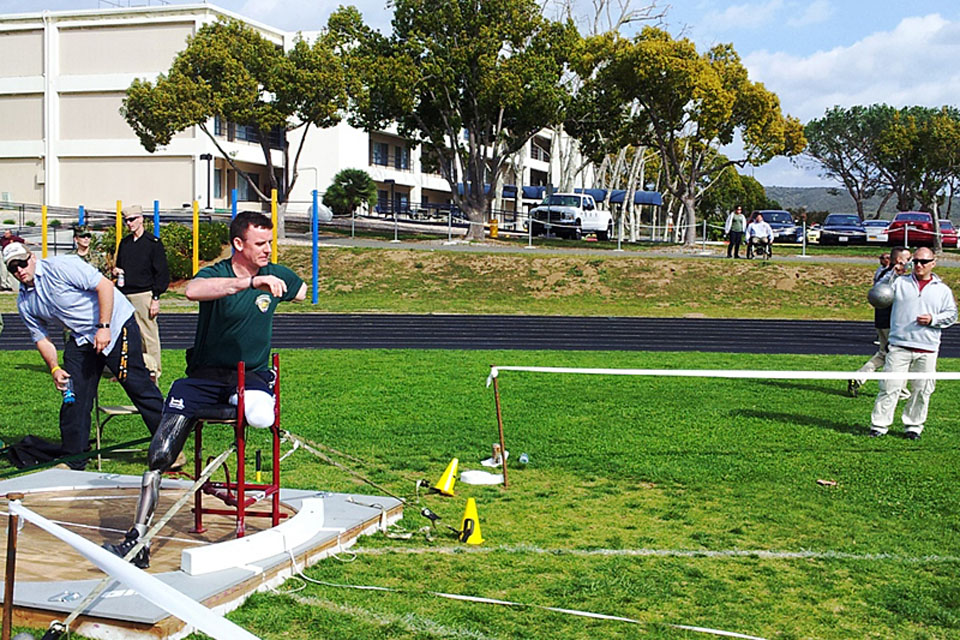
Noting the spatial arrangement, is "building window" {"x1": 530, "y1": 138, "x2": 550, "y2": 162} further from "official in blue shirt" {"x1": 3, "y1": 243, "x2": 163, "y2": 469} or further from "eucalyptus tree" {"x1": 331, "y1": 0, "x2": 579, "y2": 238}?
"official in blue shirt" {"x1": 3, "y1": 243, "x2": 163, "y2": 469}

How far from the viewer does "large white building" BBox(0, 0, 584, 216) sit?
53.0 meters

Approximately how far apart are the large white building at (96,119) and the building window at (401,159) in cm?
1275

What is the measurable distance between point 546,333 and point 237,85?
21.6 metres

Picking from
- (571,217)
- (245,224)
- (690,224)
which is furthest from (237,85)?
(245,224)

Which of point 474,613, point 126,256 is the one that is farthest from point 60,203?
point 474,613

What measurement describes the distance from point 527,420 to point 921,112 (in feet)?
259

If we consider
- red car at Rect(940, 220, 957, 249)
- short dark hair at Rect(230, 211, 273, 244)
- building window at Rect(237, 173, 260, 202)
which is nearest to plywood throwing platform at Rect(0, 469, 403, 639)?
short dark hair at Rect(230, 211, 273, 244)

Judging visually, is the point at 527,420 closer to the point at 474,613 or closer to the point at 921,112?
the point at 474,613

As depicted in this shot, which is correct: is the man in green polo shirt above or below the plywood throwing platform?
above

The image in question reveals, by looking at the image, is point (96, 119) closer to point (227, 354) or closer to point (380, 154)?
point (380, 154)

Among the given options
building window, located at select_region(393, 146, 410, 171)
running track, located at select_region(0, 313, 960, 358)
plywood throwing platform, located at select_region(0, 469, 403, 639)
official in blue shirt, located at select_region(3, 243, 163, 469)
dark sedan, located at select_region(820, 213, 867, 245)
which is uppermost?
building window, located at select_region(393, 146, 410, 171)

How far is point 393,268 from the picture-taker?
102 feet

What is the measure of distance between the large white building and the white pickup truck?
879cm

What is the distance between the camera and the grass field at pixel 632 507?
17.0 ft
